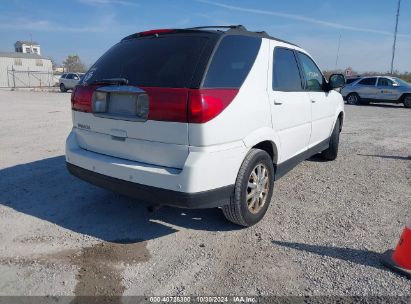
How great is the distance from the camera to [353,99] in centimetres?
1991

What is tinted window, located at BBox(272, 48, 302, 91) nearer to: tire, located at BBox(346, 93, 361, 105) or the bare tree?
tire, located at BBox(346, 93, 361, 105)

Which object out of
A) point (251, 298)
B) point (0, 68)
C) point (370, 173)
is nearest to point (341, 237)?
point (251, 298)

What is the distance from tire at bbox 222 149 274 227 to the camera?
321 cm

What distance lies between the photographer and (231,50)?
10.5 feet

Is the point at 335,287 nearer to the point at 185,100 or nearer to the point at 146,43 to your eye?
the point at 185,100

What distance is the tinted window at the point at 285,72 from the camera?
3770 mm

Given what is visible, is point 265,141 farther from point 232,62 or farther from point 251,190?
point 232,62

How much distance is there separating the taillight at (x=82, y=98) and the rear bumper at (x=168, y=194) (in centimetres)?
69

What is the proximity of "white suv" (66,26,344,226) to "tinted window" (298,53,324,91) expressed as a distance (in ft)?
2.90

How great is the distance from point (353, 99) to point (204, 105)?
1931 cm

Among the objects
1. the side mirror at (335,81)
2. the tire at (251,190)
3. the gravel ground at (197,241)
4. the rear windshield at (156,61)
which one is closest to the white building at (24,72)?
the gravel ground at (197,241)

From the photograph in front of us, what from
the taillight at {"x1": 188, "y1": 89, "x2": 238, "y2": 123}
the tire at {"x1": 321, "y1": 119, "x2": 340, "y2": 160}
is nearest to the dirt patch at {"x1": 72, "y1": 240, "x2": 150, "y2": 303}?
the taillight at {"x1": 188, "y1": 89, "x2": 238, "y2": 123}

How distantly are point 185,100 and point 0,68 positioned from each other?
5613 cm

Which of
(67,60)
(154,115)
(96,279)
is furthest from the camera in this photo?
(67,60)
